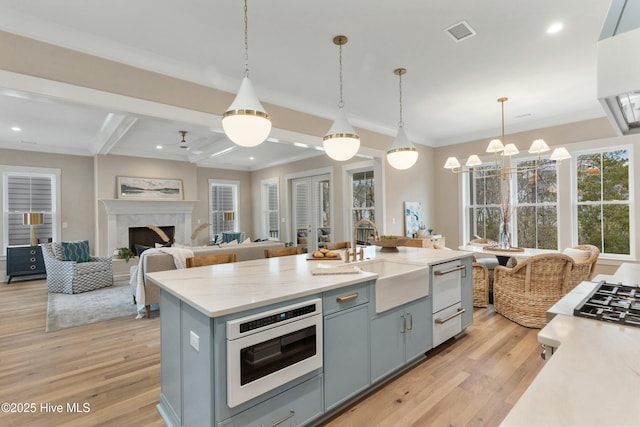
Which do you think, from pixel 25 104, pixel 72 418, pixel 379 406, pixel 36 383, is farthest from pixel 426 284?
pixel 25 104

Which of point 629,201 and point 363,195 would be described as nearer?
point 629,201

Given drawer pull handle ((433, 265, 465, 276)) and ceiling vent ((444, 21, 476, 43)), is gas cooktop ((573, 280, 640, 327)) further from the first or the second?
ceiling vent ((444, 21, 476, 43))

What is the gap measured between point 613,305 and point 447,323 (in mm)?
1721

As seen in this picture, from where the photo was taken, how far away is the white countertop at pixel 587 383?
0.66 m

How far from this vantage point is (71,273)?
5.20 metres

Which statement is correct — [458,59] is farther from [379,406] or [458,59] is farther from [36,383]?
[36,383]

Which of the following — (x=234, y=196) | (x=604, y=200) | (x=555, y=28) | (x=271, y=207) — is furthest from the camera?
(x=234, y=196)

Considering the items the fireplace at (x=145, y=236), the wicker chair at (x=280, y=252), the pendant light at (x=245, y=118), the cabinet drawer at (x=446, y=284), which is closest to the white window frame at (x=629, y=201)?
the cabinet drawer at (x=446, y=284)

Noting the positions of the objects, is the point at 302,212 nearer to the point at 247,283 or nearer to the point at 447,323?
the point at 447,323

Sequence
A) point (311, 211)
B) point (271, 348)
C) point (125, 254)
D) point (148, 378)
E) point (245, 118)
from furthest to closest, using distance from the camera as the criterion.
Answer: point (311, 211) < point (125, 254) < point (148, 378) < point (245, 118) < point (271, 348)

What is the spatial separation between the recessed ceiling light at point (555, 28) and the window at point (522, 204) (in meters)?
2.41

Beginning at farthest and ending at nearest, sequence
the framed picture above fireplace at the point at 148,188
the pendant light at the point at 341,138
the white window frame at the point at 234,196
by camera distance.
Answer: the white window frame at the point at 234,196 < the framed picture above fireplace at the point at 148,188 < the pendant light at the point at 341,138

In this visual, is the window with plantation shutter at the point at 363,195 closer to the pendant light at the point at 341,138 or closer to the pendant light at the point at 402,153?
the pendant light at the point at 402,153

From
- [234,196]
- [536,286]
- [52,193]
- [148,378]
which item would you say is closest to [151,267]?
[148,378]
